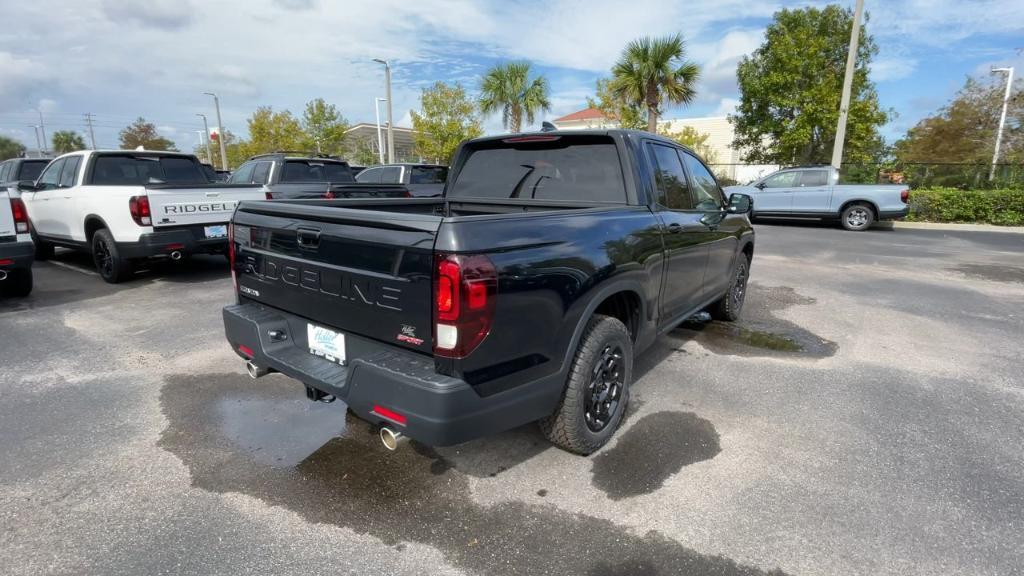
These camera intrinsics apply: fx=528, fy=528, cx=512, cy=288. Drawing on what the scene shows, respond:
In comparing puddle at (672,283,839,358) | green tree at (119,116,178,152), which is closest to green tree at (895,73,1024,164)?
puddle at (672,283,839,358)

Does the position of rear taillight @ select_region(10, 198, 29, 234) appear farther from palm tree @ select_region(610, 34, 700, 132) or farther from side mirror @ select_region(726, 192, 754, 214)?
palm tree @ select_region(610, 34, 700, 132)

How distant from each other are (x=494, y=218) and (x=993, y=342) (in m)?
5.71

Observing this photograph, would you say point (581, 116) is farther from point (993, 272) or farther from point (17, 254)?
point (17, 254)

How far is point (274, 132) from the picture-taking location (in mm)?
40375

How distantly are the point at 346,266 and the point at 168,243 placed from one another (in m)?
5.49

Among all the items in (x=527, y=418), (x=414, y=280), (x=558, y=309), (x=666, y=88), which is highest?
(x=666, y=88)

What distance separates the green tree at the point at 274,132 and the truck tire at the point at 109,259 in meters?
34.5

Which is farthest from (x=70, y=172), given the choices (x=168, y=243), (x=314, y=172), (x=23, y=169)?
(x=23, y=169)

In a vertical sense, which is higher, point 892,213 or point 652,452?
point 892,213

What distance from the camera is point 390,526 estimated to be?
2.48 m

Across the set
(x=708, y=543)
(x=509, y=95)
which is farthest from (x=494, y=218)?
(x=509, y=95)

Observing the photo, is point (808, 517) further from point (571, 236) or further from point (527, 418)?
point (571, 236)

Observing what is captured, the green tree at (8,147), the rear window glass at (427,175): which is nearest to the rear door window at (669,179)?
the rear window glass at (427,175)

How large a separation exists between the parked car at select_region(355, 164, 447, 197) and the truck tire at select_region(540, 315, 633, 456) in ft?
26.3
